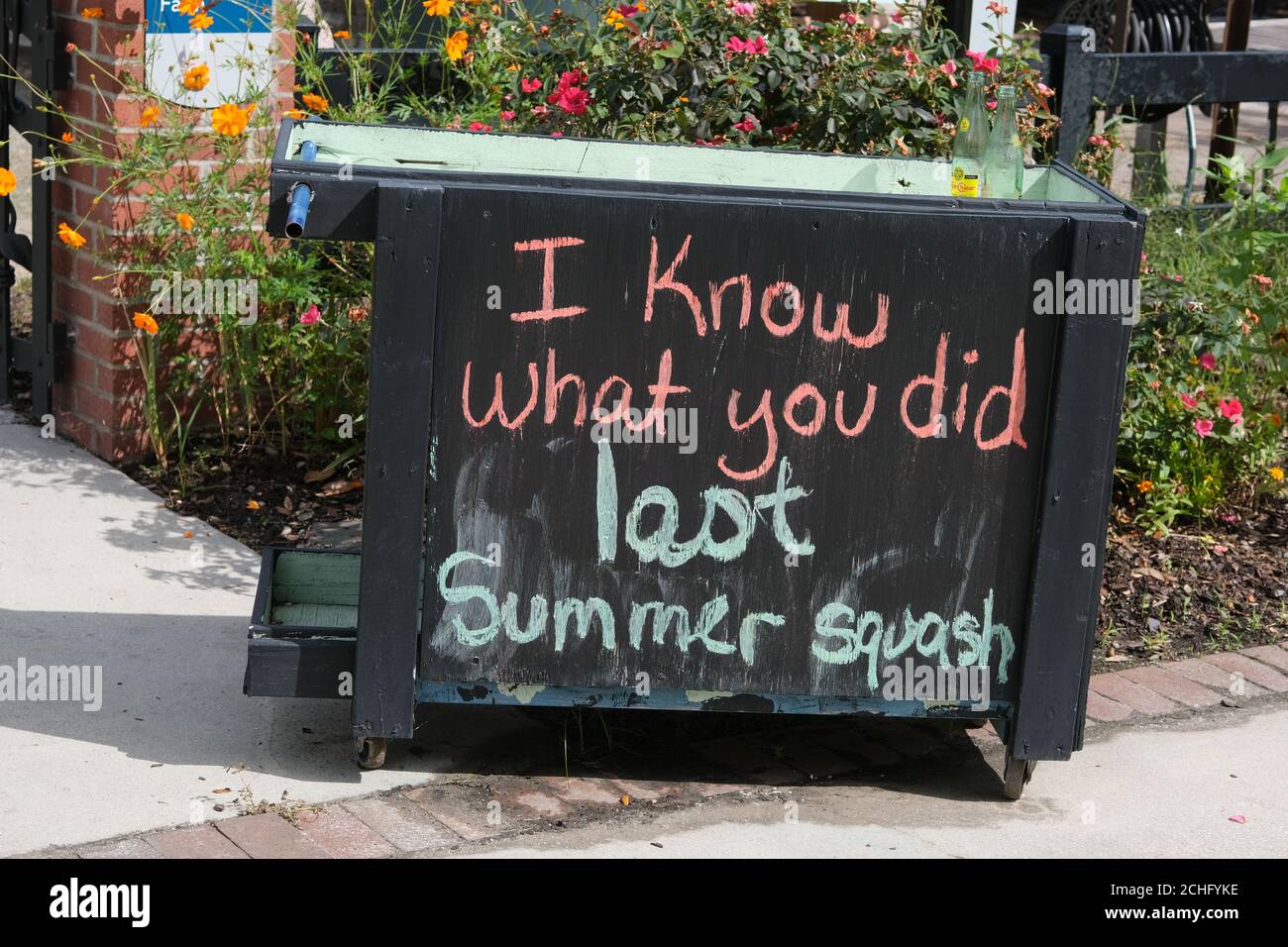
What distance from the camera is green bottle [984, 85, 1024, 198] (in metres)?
3.86

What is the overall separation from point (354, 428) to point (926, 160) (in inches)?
85.0

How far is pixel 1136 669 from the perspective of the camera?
442 cm

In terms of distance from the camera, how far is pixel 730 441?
3.30 m

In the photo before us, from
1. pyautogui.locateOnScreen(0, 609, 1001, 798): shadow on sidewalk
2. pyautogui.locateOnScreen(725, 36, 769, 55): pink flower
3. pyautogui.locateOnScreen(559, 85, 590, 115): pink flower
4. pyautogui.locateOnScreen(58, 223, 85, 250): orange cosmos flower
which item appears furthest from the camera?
pyautogui.locateOnScreen(58, 223, 85, 250): orange cosmos flower

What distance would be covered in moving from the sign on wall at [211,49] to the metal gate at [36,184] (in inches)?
17.0

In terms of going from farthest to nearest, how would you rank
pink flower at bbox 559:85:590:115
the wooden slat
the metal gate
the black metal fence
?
1. the black metal fence
2. the metal gate
3. pink flower at bbox 559:85:590:115
4. the wooden slat

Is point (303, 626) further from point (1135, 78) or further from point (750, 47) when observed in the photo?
point (1135, 78)

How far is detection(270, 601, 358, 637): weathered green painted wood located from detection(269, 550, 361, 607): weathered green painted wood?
0.04ft

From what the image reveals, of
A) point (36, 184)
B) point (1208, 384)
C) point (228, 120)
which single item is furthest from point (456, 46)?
point (1208, 384)

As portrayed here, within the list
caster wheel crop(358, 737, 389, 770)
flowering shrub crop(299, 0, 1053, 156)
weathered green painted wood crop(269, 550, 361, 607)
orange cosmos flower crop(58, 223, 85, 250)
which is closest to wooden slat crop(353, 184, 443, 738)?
caster wheel crop(358, 737, 389, 770)

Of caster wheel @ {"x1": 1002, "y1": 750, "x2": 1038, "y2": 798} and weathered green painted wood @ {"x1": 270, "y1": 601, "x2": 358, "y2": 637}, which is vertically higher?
weathered green painted wood @ {"x1": 270, "y1": 601, "x2": 358, "y2": 637}

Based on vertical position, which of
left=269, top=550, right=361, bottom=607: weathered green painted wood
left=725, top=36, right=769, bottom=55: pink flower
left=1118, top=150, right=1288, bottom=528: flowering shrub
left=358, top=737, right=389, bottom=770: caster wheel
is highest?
left=725, top=36, right=769, bottom=55: pink flower

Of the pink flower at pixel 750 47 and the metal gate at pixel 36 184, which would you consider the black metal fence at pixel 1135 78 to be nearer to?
the pink flower at pixel 750 47

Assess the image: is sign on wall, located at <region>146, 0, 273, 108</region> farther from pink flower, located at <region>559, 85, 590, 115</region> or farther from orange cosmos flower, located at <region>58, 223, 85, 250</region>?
pink flower, located at <region>559, 85, 590, 115</region>
